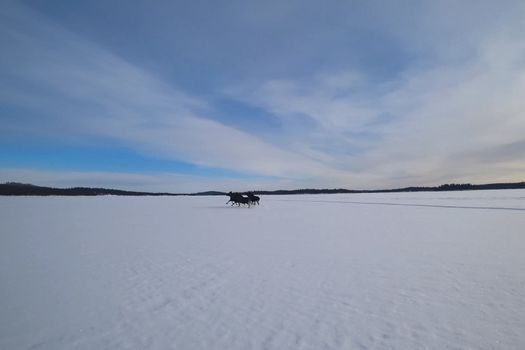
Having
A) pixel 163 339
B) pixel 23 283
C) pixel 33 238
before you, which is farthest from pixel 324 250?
pixel 33 238

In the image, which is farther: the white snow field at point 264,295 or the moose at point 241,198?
the moose at point 241,198

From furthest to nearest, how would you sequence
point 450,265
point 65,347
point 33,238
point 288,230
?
point 288,230 → point 33,238 → point 450,265 → point 65,347

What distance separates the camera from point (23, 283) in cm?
489

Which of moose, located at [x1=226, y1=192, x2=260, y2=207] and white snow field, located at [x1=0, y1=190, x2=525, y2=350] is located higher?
moose, located at [x1=226, y1=192, x2=260, y2=207]

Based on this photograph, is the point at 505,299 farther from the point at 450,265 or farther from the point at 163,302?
the point at 163,302

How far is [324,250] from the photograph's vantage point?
7.19m

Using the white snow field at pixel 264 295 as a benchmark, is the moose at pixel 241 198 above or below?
above

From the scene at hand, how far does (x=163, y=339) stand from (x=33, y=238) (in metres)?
8.27

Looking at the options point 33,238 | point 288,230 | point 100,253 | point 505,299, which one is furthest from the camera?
point 288,230

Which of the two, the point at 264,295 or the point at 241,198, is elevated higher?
the point at 241,198

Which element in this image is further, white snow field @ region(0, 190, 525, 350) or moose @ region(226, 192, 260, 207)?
moose @ region(226, 192, 260, 207)

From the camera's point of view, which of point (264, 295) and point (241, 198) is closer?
point (264, 295)

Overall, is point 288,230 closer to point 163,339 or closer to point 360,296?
point 360,296

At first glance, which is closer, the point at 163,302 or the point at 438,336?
the point at 438,336
